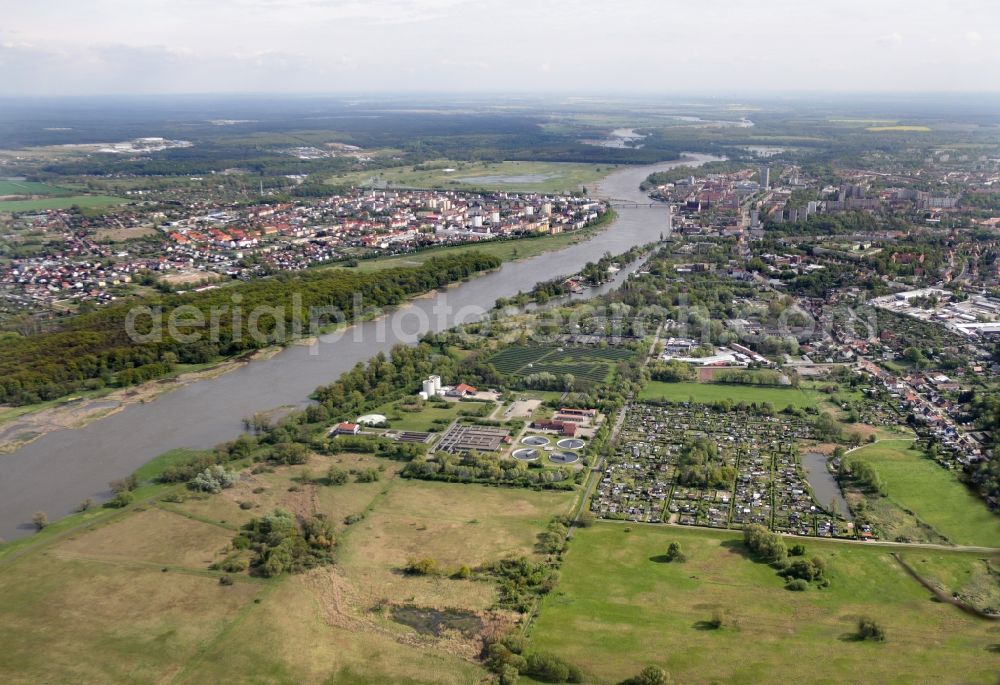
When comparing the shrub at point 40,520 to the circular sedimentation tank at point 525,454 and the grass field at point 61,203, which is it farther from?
the grass field at point 61,203

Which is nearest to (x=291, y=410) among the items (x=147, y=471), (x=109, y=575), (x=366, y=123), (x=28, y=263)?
(x=147, y=471)

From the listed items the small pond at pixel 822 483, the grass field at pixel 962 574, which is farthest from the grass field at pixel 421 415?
the grass field at pixel 962 574

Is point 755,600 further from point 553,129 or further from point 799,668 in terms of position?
point 553,129

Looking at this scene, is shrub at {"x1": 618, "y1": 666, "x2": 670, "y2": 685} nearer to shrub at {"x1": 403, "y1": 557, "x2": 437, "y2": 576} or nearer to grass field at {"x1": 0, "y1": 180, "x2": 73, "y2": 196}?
shrub at {"x1": 403, "y1": 557, "x2": 437, "y2": 576}

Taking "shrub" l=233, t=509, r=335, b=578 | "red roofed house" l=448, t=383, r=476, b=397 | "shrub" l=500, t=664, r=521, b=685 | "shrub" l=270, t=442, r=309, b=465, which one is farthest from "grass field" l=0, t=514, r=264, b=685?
"red roofed house" l=448, t=383, r=476, b=397

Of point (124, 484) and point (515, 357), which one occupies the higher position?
point (515, 357)

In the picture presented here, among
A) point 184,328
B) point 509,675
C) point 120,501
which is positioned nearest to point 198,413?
point 120,501

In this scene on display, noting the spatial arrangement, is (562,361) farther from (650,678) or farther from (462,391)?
(650,678)
